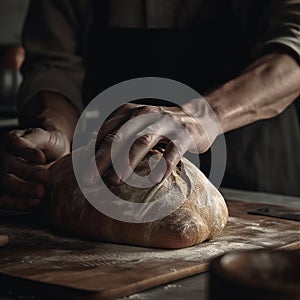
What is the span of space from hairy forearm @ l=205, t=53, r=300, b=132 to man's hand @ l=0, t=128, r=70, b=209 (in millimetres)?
361

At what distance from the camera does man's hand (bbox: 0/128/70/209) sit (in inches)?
55.9

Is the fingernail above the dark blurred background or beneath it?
above

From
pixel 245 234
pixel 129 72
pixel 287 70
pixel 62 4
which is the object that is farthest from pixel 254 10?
pixel 245 234

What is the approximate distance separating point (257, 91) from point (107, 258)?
0.61 metres

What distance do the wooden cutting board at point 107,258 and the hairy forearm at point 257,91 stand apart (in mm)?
238

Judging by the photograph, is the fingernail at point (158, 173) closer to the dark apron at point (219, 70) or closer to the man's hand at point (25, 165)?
the man's hand at point (25, 165)

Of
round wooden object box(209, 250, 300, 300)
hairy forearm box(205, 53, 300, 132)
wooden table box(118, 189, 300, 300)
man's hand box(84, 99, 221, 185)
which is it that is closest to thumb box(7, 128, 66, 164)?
man's hand box(84, 99, 221, 185)

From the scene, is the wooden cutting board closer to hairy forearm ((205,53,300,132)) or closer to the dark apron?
hairy forearm ((205,53,300,132))

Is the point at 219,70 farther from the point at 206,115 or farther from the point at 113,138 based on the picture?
the point at 113,138

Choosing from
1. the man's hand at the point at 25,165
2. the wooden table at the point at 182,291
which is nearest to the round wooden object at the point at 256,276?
the wooden table at the point at 182,291

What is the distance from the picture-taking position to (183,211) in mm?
1213

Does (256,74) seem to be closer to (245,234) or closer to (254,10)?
(254,10)

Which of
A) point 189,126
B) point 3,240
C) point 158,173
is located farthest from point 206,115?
point 3,240

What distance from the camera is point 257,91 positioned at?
1552mm
